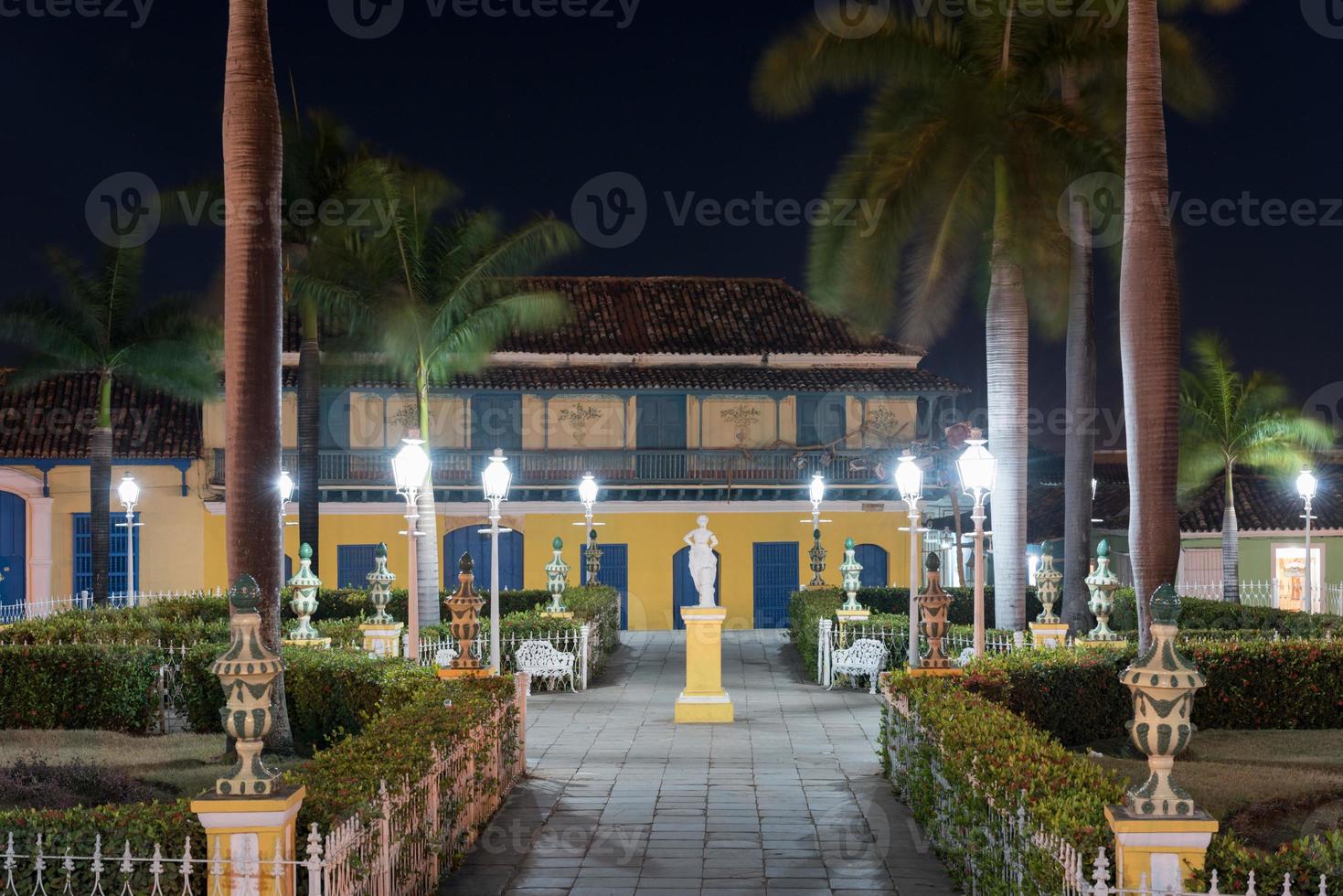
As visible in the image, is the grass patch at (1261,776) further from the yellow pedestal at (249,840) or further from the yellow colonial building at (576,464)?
the yellow colonial building at (576,464)

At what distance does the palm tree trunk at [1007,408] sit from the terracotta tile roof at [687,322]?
16.7 metres

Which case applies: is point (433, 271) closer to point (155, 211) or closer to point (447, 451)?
point (155, 211)

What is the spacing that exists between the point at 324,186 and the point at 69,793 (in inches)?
576

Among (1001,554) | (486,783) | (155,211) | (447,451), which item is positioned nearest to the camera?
(486,783)

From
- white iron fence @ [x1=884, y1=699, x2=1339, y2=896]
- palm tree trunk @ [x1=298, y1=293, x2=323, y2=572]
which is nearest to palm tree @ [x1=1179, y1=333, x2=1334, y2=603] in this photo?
palm tree trunk @ [x1=298, y1=293, x2=323, y2=572]

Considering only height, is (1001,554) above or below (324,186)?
below

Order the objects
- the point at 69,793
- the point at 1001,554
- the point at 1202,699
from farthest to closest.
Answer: the point at 1001,554, the point at 1202,699, the point at 69,793

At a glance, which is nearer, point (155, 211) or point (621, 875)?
point (621, 875)

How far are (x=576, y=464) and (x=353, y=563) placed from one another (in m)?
5.64

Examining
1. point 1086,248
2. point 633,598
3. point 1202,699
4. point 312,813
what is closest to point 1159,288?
point 1202,699

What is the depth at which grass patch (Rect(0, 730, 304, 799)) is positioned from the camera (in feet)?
38.5

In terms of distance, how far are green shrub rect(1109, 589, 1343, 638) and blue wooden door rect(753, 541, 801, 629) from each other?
41.9ft

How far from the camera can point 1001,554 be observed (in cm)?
1920

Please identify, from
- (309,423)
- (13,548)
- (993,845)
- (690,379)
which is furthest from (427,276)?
(993,845)
